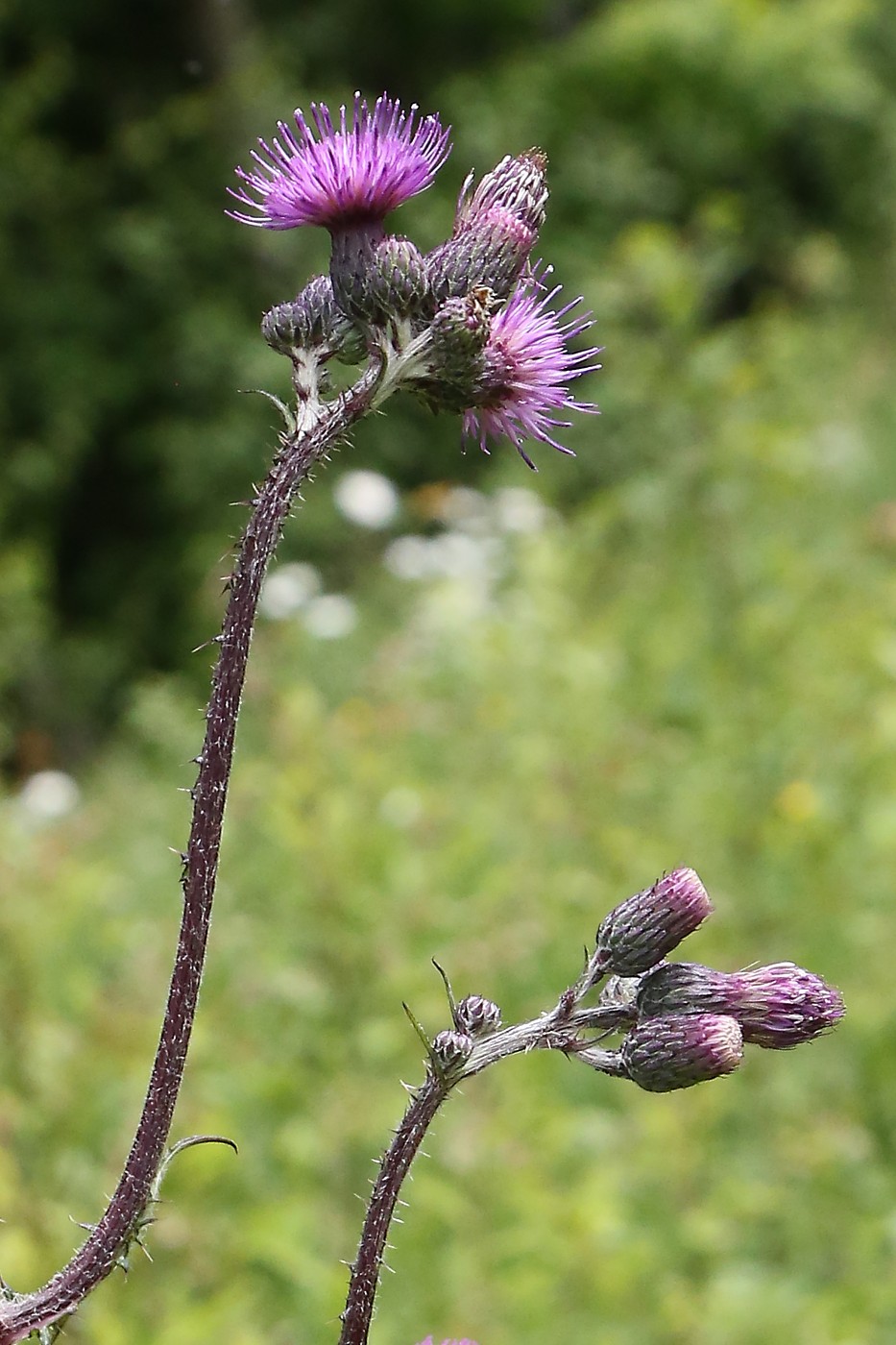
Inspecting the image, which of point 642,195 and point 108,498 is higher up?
point 108,498

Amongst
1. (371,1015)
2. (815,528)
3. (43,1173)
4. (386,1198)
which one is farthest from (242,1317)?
(815,528)

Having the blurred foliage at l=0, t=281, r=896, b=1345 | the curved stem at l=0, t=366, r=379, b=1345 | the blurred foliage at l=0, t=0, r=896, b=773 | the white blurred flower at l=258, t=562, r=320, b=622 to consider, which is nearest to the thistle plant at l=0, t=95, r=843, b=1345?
the curved stem at l=0, t=366, r=379, b=1345

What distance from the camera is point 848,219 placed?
1448 cm

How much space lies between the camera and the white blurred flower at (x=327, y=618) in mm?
6219

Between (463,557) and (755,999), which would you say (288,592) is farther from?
(755,999)

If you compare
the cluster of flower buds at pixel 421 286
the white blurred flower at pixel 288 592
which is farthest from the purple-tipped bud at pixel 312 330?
the white blurred flower at pixel 288 592

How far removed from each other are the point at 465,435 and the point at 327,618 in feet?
16.3

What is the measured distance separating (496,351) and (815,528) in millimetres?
5765

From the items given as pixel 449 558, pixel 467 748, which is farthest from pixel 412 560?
pixel 467 748

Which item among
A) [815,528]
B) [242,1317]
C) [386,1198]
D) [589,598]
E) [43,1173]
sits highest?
[589,598]

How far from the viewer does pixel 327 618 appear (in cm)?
632

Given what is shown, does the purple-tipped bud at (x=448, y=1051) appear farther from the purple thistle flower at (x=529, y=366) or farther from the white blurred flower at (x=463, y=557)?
the white blurred flower at (x=463, y=557)

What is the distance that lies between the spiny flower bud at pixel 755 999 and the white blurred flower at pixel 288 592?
16.2 ft

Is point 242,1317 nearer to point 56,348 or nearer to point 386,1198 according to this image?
point 386,1198
